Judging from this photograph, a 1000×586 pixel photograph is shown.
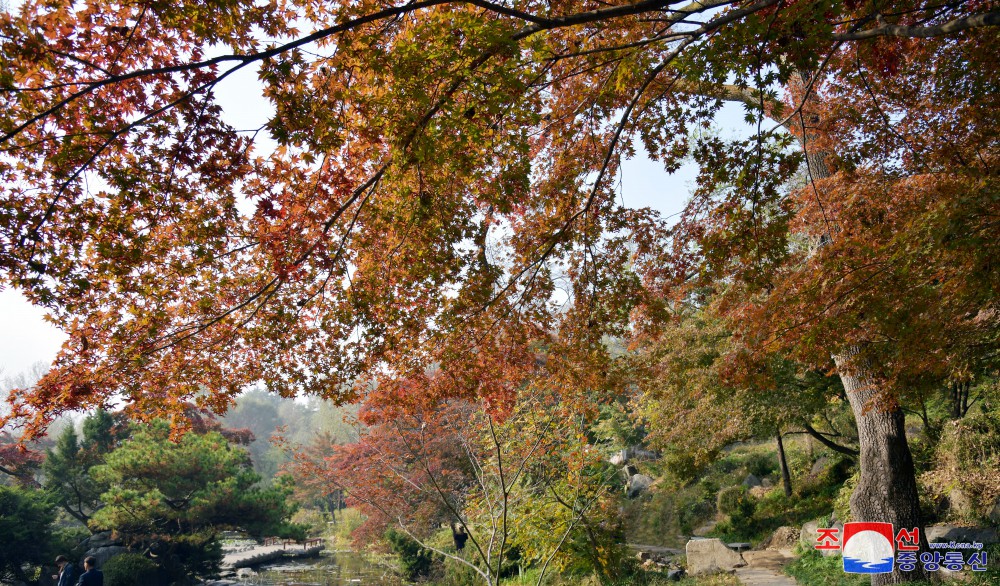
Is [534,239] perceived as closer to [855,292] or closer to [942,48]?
[855,292]

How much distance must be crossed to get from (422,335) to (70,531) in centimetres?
1632

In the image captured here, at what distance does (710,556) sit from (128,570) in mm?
13549

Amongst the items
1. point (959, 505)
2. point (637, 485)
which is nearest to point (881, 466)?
point (959, 505)

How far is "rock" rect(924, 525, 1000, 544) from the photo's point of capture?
738 centimetres

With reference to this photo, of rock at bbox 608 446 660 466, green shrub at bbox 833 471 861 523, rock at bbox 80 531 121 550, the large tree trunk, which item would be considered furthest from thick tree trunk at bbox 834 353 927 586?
rock at bbox 80 531 121 550

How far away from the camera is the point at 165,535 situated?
14.7m

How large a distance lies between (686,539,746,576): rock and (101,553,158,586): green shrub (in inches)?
515

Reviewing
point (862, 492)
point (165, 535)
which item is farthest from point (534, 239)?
point (165, 535)

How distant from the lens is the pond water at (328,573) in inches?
614

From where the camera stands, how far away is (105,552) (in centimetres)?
1416

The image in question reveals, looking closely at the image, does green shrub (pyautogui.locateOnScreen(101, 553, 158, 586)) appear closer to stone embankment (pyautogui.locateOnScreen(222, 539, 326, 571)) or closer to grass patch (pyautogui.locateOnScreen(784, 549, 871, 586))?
stone embankment (pyautogui.locateOnScreen(222, 539, 326, 571))

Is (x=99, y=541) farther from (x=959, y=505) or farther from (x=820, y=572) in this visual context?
(x=959, y=505)

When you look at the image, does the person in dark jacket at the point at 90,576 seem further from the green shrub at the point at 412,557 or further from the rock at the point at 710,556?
the rock at the point at 710,556

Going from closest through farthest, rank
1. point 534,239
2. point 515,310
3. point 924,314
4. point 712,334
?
point 924,314 → point 534,239 → point 515,310 → point 712,334
